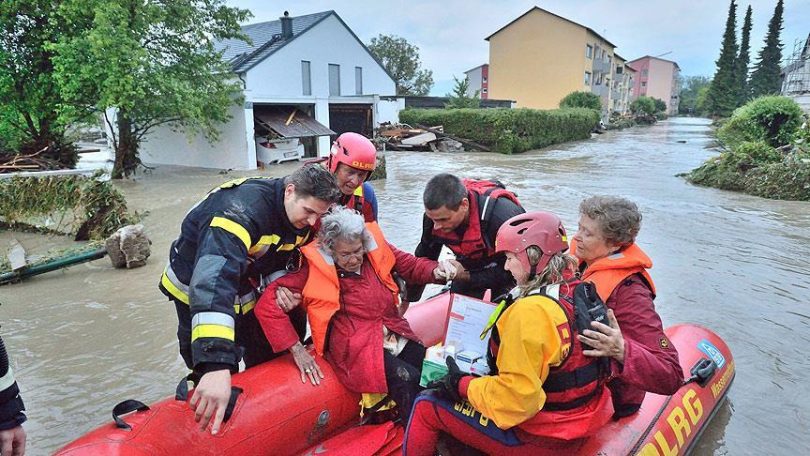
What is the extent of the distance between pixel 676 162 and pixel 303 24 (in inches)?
654

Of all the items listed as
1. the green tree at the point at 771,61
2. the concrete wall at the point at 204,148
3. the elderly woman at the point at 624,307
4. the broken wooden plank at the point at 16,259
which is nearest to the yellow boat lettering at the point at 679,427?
the elderly woman at the point at 624,307

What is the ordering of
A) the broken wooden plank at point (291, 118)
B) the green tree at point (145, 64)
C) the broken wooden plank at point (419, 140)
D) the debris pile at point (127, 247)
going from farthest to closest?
the broken wooden plank at point (419, 140) → the broken wooden plank at point (291, 118) → the green tree at point (145, 64) → the debris pile at point (127, 247)

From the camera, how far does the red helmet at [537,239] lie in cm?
204

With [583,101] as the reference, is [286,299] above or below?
below

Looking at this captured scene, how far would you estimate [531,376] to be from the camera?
183cm

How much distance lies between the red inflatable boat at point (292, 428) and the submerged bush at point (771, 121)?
55.1 ft

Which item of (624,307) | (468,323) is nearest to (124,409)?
(468,323)

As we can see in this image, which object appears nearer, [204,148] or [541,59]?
[204,148]

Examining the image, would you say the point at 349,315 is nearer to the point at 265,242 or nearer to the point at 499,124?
the point at 265,242

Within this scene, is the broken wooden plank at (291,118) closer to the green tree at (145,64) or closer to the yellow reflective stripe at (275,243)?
the green tree at (145,64)

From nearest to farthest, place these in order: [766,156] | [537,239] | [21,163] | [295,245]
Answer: [537,239], [295,245], [21,163], [766,156]

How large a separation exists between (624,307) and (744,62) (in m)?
71.0

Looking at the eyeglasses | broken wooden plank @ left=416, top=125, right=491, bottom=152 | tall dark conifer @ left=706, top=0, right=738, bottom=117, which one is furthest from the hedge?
tall dark conifer @ left=706, top=0, right=738, bottom=117

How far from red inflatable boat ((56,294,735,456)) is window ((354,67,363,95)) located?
79.2 feet
